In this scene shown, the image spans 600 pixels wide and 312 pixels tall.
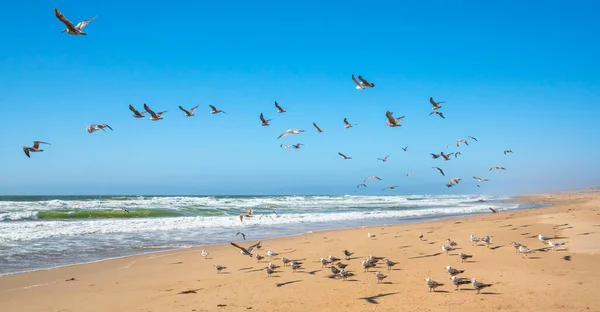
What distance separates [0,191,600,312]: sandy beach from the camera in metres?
7.90

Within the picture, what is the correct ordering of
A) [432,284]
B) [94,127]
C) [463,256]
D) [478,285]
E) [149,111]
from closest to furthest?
[478,285] → [432,284] → [463,256] → [94,127] → [149,111]

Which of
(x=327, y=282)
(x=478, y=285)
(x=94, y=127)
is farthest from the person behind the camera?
(x=94, y=127)

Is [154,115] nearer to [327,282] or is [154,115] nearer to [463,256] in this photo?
[327,282]

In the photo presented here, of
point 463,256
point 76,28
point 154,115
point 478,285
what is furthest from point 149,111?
point 478,285

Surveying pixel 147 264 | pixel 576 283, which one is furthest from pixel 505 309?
pixel 147 264

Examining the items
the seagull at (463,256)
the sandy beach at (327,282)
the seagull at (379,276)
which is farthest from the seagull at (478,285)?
the seagull at (463,256)

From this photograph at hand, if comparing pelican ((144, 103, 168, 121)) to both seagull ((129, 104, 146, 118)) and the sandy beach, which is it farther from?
the sandy beach

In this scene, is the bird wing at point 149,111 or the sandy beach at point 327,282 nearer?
the sandy beach at point 327,282

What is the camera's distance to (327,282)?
9.78m

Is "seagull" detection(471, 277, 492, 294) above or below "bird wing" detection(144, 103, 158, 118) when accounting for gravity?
below

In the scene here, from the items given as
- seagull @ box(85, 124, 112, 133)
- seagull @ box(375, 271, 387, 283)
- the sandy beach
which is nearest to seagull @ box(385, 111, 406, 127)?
the sandy beach

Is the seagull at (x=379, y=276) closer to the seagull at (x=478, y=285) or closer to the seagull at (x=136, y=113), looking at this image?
the seagull at (x=478, y=285)

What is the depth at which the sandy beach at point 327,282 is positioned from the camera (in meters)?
7.90

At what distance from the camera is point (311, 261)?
12562 millimetres
